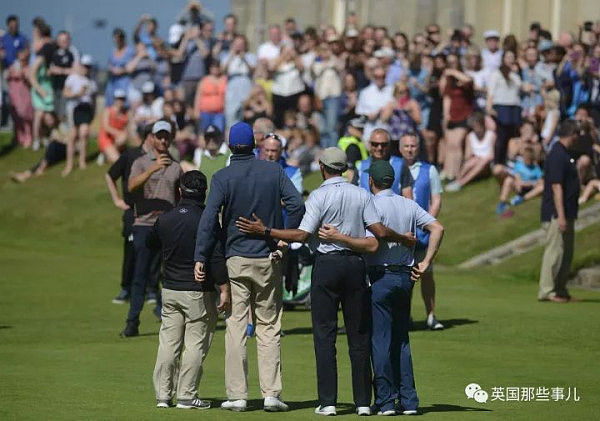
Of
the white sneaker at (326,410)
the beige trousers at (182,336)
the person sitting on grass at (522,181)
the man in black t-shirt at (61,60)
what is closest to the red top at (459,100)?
the person sitting on grass at (522,181)

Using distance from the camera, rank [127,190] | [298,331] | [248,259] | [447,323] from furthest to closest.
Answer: [447,323] < [127,190] < [298,331] < [248,259]

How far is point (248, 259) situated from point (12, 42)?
24.0m

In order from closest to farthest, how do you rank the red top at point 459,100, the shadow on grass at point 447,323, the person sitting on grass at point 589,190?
the shadow on grass at point 447,323
the person sitting on grass at point 589,190
the red top at point 459,100

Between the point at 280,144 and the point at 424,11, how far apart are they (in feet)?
89.5

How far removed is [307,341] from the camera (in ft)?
52.5

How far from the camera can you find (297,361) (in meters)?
14.5

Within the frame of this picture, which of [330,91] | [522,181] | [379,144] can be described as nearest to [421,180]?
[379,144]

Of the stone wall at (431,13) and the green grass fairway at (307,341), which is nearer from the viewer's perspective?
the green grass fairway at (307,341)

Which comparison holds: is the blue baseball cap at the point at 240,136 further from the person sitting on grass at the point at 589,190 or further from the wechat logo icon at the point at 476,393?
the person sitting on grass at the point at 589,190

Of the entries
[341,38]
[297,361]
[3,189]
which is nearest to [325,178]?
[297,361]

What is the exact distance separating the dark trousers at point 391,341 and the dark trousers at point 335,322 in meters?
0.08

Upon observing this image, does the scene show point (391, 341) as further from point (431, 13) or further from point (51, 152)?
point (431, 13)

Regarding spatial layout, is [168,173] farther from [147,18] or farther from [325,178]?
[147,18]

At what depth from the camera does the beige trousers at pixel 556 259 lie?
63.5ft
